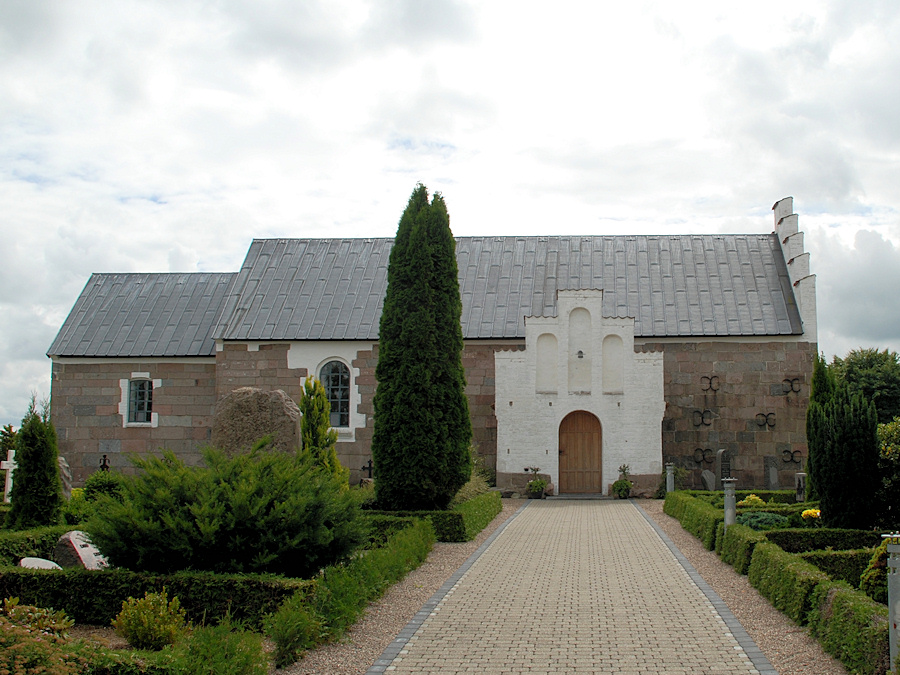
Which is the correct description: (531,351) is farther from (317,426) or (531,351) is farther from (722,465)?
(317,426)

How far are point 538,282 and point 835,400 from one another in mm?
10400

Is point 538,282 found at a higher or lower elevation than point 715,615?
higher

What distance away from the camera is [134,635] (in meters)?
5.82

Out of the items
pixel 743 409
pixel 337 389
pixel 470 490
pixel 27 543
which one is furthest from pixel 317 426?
pixel 743 409

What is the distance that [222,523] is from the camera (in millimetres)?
6992

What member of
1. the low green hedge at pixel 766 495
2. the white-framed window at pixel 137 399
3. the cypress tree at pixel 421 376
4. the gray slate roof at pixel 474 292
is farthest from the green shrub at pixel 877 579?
the white-framed window at pixel 137 399

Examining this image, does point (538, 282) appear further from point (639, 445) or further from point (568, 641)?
point (568, 641)

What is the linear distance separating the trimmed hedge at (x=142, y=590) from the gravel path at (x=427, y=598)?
688 millimetres

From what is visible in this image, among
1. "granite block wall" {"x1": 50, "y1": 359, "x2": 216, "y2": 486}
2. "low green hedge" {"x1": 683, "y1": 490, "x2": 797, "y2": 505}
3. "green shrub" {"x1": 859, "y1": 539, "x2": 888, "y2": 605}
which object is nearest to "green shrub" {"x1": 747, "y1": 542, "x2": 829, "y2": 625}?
"green shrub" {"x1": 859, "y1": 539, "x2": 888, "y2": 605}

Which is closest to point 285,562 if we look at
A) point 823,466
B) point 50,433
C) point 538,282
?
point 50,433

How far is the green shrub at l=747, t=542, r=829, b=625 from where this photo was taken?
21.4 feet

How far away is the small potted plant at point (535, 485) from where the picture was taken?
1683 centimetres

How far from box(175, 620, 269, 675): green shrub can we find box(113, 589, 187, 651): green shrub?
30.2 inches

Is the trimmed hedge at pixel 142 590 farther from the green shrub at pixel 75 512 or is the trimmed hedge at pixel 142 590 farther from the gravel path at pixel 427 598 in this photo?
the green shrub at pixel 75 512
